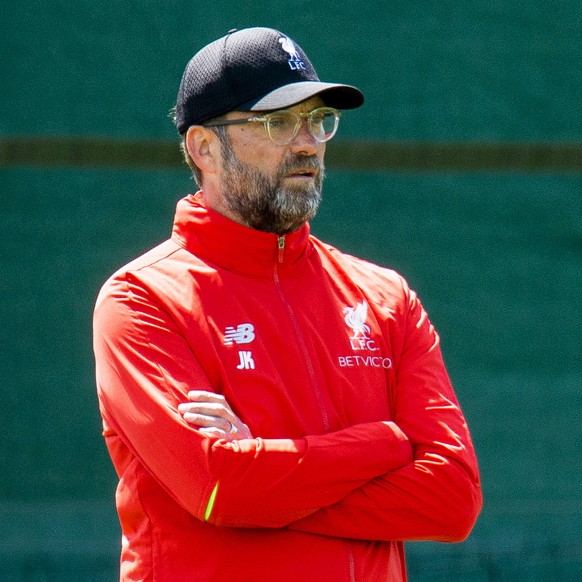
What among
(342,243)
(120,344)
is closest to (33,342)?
(342,243)

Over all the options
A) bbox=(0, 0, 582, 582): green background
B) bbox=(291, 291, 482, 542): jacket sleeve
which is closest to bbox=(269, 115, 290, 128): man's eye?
bbox=(291, 291, 482, 542): jacket sleeve

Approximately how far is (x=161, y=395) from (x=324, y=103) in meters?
0.63

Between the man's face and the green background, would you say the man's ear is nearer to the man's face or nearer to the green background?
the man's face

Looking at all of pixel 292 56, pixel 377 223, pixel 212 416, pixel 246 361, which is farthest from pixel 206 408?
pixel 377 223

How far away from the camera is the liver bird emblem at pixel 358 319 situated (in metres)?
2.10

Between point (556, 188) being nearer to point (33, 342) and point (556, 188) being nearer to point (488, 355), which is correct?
point (488, 355)

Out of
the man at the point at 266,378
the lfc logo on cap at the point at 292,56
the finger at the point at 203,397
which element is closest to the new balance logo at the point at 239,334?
the man at the point at 266,378

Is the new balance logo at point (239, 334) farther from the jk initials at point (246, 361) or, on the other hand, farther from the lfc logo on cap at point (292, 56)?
the lfc logo on cap at point (292, 56)

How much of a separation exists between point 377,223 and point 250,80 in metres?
1.49

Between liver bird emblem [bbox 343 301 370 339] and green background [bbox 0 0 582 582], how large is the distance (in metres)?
1.37

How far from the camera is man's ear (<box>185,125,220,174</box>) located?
2.16 metres

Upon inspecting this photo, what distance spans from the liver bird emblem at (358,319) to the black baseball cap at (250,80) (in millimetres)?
382

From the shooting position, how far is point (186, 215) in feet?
7.03

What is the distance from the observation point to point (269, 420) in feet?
6.39
